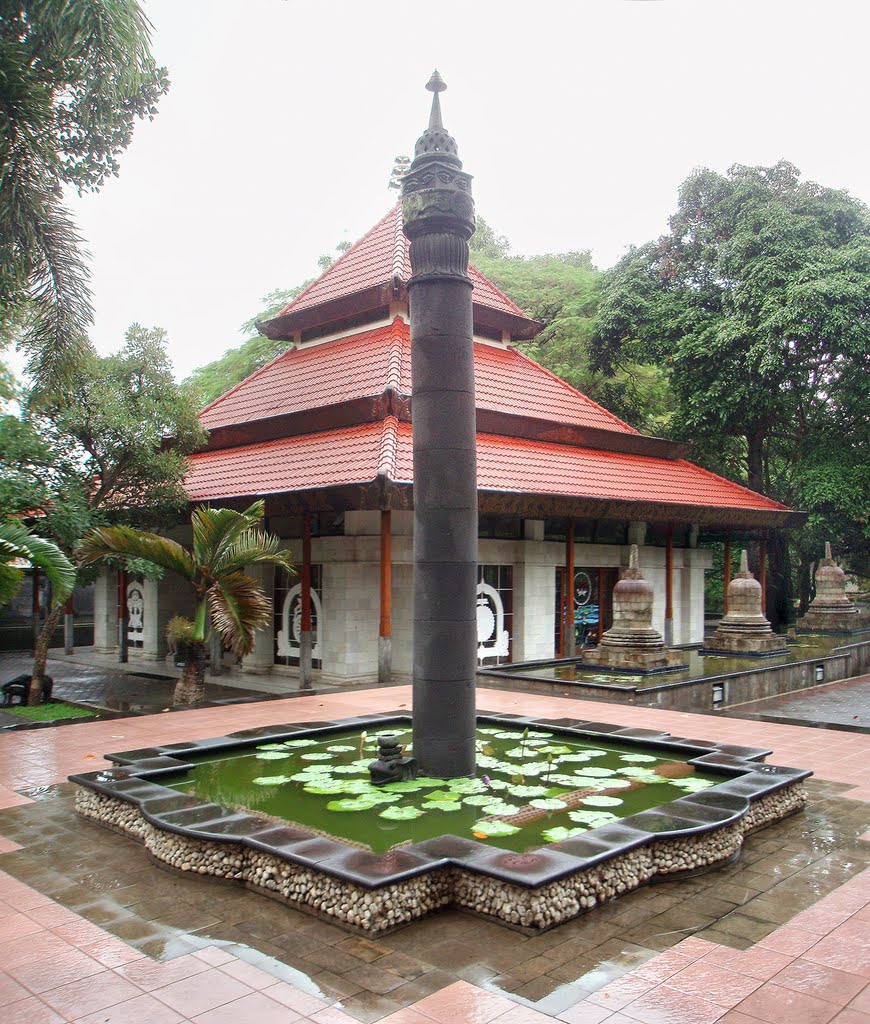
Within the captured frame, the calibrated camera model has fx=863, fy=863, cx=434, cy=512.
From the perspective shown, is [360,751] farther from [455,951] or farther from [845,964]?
[845,964]

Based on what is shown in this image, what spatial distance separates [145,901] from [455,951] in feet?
5.40

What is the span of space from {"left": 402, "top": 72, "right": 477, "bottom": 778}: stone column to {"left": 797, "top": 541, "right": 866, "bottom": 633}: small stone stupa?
17.2 m

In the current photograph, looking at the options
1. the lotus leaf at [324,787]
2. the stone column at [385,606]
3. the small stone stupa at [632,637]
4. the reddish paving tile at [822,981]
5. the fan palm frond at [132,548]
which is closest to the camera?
the reddish paving tile at [822,981]

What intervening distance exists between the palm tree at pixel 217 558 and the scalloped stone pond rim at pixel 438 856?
13.9 feet

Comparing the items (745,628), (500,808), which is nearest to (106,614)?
(745,628)

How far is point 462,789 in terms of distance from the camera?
5.93 m

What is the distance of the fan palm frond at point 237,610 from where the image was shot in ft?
33.7

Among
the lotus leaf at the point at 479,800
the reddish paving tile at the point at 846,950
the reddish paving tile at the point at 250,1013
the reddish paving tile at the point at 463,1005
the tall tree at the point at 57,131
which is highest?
the tall tree at the point at 57,131

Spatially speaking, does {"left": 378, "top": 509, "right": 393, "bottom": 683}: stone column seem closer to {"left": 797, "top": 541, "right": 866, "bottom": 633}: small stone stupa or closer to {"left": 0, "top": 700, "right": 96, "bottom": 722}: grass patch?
{"left": 0, "top": 700, "right": 96, "bottom": 722}: grass patch

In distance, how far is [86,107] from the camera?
10047mm

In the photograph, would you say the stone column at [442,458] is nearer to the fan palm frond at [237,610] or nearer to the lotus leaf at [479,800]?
the lotus leaf at [479,800]

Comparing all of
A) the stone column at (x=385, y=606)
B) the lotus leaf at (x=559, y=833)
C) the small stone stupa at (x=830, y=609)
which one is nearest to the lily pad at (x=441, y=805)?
the lotus leaf at (x=559, y=833)

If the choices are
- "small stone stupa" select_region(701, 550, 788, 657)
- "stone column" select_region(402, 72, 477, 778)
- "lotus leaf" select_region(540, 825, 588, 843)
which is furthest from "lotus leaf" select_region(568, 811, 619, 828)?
"small stone stupa" select_region(701, 550, 788, 657)

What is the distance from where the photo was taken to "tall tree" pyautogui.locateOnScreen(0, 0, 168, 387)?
8812 millimetres
